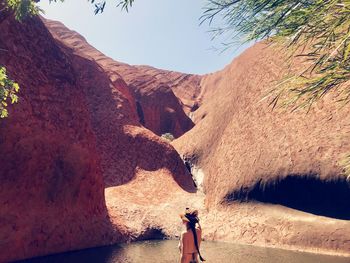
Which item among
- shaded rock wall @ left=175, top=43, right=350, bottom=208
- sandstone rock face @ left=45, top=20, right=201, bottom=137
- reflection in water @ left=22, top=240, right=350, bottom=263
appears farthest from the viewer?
sandstone rock face @ left=45, top=20, right=201, bottom=137

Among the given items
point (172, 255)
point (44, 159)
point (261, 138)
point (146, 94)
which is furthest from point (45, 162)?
point (146, 94)

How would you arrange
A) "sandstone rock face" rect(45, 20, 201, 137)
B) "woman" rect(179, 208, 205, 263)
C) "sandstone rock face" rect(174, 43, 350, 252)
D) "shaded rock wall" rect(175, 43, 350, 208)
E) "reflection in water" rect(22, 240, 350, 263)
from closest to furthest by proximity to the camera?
"woman" rect(179, 208, 205, 263), "reflection in water" rect(22, 240, 350, 263), "sandstone rock face" rect(174, 43, 350, 252), "shaded rock wall" rect(175, 43, 350, 208), "sandstone rock face" rect(45, 20, 201, 137)

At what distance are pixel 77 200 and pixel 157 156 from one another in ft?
48.4

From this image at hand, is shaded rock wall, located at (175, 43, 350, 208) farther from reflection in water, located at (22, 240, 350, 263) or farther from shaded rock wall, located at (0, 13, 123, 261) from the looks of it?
shaded rock wall, located at (0, 13, 123, 261)

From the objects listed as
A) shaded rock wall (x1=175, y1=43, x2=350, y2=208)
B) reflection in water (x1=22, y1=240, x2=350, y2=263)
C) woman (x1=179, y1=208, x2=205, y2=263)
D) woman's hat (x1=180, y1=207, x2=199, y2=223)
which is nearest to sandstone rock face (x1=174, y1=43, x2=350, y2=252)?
shaded rock wall (x1=175, y1=43, x2=350, y2=208)

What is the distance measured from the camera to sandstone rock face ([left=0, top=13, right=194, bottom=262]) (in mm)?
15391

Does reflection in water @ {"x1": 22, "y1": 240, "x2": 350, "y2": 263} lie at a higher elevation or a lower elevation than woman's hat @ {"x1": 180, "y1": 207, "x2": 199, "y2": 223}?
lower

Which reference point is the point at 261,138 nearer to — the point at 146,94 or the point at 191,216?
the point at 191,216

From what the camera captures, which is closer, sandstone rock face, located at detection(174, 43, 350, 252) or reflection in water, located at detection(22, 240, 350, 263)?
reflection in water, located at detection(22, 240, 350, 263)

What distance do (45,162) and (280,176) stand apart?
16437 millimetres

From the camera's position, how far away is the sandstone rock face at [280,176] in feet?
66.5

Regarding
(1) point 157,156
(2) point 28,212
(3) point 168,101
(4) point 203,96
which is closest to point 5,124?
(2) point 28,212

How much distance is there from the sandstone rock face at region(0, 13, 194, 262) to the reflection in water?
1311 millimetres

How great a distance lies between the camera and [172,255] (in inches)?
642
